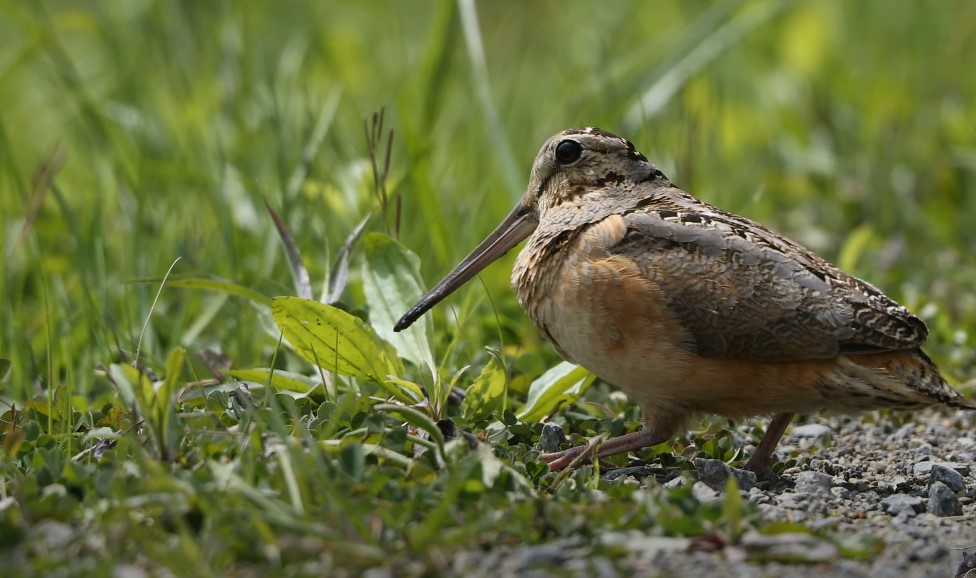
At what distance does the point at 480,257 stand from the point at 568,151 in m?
0.51

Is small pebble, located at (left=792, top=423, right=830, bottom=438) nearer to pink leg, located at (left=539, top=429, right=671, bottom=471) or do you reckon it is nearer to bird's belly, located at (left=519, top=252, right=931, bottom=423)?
bird's belly, located at (left=519, top=252, right=931, bottom=423)

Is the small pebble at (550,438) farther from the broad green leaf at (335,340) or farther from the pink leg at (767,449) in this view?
the pink leg at (767,449)

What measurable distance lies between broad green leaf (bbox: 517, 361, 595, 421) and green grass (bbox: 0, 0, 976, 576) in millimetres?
94

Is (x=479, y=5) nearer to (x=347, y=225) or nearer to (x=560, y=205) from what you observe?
(x=347, y=225)

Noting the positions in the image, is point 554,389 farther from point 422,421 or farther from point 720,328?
point 422,421

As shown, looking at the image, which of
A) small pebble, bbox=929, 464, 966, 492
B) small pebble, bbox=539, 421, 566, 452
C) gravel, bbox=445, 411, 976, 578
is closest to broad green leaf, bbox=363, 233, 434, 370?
small pebble, bbox=539, 421, 566, 452

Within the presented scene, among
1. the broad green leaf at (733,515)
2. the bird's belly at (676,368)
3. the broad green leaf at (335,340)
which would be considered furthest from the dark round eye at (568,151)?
the broad green leaf at (733,515)

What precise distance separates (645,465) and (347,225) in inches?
83.5

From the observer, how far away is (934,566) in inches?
125

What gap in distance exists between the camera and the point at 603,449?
4.08 metres

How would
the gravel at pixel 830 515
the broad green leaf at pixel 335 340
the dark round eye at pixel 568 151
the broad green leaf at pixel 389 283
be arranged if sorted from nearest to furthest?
1. the gravel at pixel 830 515
2. the broad green leaf at pixel 335 340
3. the broad green leaf at pixel 389 283
4. the dark round eye at pixel 568 151

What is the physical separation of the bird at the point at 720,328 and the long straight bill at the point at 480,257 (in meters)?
0.05

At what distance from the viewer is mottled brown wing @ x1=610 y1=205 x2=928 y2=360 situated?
395cm

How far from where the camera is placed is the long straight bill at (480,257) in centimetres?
437
